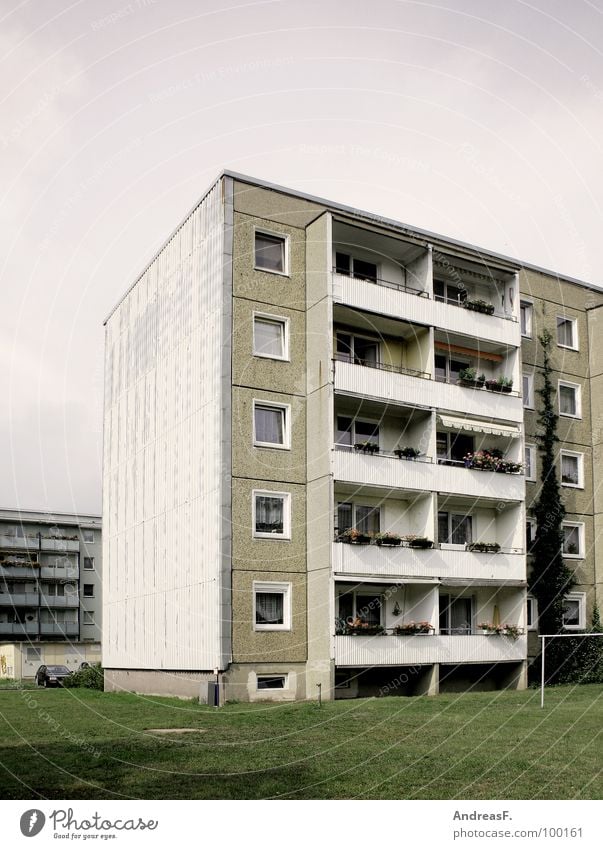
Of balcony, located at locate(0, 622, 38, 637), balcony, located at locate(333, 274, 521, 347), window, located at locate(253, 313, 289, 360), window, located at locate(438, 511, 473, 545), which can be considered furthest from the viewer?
balcony, located at locate(0, 622, 38, 637)

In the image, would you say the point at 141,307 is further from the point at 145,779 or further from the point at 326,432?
the point at 145,779

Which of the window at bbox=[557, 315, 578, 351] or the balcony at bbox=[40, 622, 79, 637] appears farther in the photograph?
the balcony at bbox=[40, 622, 79, 637]

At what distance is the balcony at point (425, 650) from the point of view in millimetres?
27562

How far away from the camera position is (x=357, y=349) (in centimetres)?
3194

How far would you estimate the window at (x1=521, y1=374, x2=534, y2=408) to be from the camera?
119 feet

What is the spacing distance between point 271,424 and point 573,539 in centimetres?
1453

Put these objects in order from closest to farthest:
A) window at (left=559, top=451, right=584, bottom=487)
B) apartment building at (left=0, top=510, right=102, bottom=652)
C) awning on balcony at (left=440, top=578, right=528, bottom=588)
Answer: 1. awning on balcony at (left=440, top=578, right=528, bottom=588)
2. window at (left=559, top=451, right=584, bottom=487)
3. apartment building at (left=0, top=510, right=102, bottom=652)

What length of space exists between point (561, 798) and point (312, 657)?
54.4 ft

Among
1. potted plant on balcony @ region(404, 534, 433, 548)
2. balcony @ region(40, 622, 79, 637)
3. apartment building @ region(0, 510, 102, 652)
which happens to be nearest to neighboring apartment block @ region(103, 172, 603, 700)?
potted plant on balcony @ region(404, 534, 433, 548)

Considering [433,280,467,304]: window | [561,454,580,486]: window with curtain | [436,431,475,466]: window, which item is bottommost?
[561,454,580,486]: window with curtain

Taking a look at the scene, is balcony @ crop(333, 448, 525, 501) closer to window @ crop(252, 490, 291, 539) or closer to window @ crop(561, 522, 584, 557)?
window @ crop(252, 490, 291, 539)

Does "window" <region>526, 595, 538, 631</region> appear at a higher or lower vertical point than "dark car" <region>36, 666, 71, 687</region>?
higher

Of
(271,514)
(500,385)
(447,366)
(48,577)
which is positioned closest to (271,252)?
(447,366)

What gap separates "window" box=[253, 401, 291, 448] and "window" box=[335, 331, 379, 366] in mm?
2990
